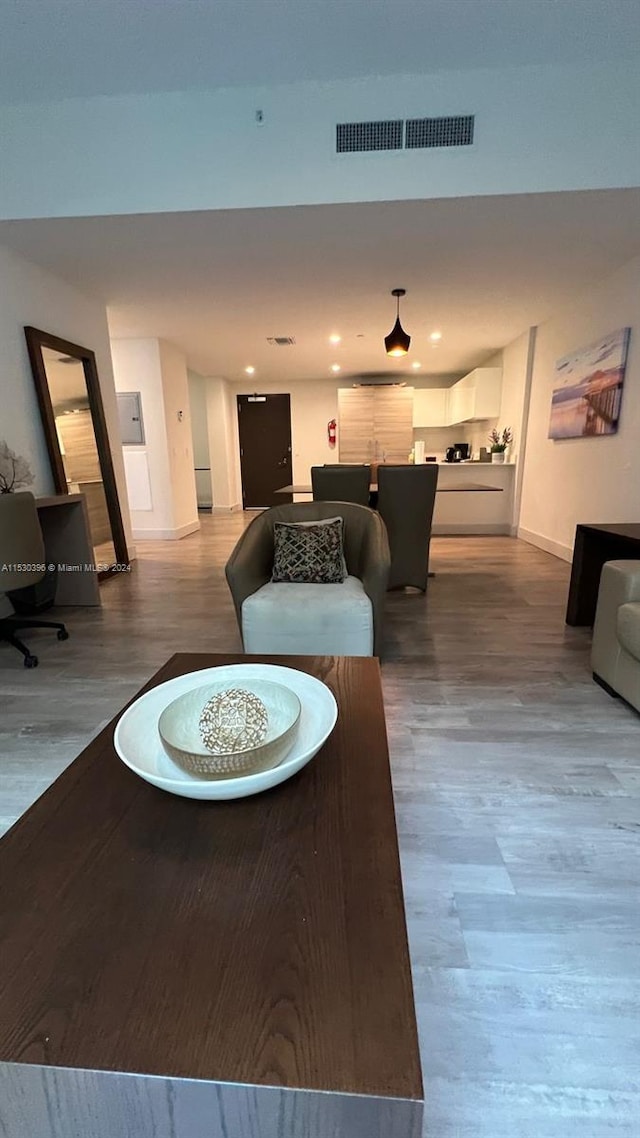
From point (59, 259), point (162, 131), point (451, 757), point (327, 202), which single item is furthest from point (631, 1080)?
point (59, 259)

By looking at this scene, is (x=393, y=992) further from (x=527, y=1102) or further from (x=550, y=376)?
(x=550, y=376)

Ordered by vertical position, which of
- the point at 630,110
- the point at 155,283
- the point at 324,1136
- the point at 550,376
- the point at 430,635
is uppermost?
the point at 630,110

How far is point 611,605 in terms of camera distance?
6.94ft

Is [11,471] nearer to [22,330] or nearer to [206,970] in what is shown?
[22,330]

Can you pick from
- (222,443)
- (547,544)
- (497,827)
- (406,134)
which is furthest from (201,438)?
(497,827)

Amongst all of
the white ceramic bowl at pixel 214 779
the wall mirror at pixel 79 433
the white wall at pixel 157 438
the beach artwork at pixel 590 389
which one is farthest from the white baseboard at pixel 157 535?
the white ceramic bowl at pixel 214 779

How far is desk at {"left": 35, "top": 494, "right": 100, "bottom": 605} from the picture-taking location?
141 inches

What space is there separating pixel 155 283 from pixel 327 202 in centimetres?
185

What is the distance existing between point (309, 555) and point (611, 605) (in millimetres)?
1404

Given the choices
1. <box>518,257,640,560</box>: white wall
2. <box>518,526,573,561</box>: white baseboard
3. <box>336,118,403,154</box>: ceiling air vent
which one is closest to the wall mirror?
<box>336,118,403,154</box>: ceiling air vent

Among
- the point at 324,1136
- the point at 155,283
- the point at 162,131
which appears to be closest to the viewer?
the point at 324,1136

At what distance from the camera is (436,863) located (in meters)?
1.26

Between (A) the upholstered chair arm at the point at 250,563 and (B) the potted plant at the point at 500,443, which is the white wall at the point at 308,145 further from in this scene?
(B) the potted plant at the point at 500,443

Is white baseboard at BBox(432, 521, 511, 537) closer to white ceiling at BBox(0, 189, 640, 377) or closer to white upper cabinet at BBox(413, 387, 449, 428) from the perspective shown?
white ceiling at BBox(0, 189, 640, 377)
